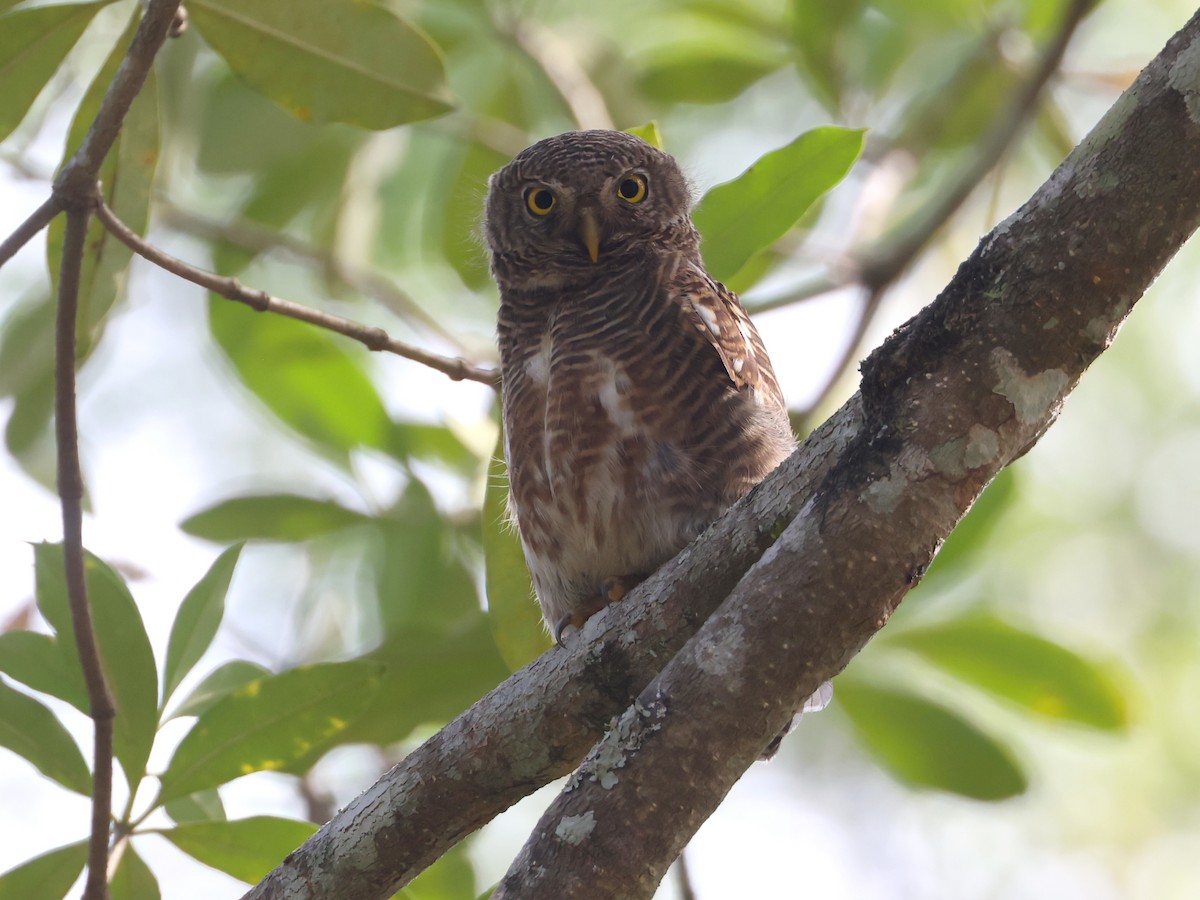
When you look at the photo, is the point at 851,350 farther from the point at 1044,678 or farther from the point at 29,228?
the point at 29,228

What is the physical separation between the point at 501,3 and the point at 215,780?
351 centimetres

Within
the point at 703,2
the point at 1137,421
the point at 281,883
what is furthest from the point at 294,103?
the point at 1137,421

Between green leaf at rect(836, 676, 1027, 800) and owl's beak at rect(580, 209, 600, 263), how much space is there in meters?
1.62

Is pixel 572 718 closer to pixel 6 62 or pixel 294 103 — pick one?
pixel 294 103

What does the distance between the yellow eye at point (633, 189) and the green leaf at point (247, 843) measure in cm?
210

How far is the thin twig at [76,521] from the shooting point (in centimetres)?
267

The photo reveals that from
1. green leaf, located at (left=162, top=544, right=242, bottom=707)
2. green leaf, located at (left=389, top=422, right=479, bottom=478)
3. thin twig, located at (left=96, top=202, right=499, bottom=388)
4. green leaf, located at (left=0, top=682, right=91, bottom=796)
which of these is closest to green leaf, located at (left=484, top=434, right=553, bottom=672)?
thin twig, located at (left=96, top=202, right=499, bottom=388)

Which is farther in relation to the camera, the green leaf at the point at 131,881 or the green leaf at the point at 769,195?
the green leaf at the point at 769,195

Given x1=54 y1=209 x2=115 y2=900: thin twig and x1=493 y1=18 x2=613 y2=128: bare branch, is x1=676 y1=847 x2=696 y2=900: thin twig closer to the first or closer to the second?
x1=54 y1=209 x2=115 y2=900: thin twig

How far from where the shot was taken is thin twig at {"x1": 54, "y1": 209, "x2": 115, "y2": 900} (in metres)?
2.67

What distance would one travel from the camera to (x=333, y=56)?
3242mm

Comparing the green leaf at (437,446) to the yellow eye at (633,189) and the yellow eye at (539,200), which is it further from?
the yellow eye at (633,189)

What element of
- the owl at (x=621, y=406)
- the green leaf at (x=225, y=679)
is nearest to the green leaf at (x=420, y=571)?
the owl at (x=621, y=406)

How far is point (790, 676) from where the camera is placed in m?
1.99
